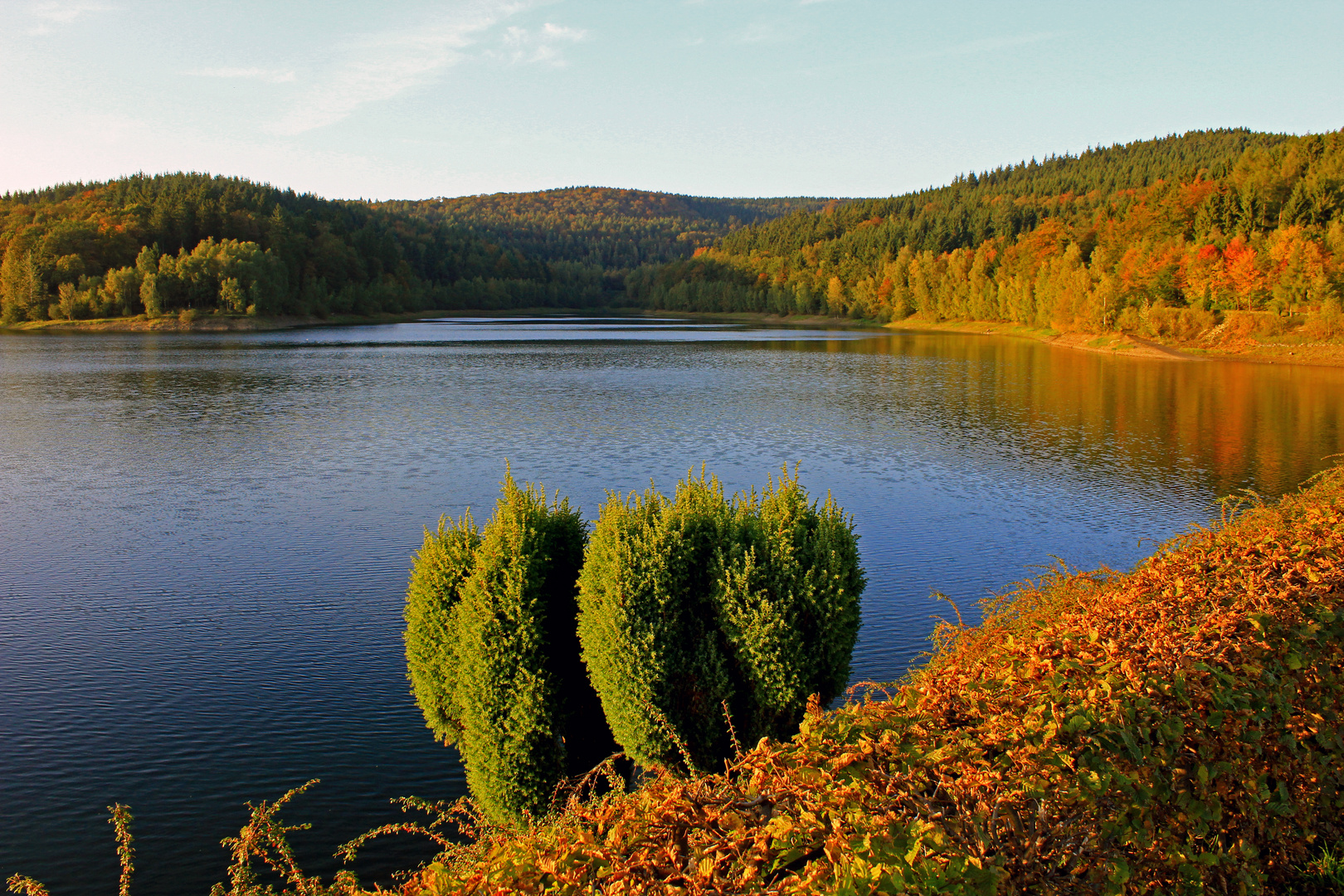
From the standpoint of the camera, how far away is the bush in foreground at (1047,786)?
3.12 meters

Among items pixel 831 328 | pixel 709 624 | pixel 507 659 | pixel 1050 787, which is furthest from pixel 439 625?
pixel 831 328

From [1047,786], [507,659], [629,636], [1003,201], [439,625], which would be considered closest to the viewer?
[1047,786]

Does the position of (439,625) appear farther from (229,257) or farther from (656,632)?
(229,257)

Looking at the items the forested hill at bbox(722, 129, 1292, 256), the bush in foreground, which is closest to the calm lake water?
the bush in foreground

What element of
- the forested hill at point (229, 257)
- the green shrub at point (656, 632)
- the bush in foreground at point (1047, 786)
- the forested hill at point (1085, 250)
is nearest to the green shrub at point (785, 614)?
the green shrub at point (656, 632)

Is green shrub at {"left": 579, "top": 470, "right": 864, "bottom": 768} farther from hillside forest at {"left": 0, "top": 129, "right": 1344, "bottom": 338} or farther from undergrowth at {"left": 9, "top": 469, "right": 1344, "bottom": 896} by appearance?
hillside forest at {"left": 0, "top": 129, "right": 1344, "bottom": 338}

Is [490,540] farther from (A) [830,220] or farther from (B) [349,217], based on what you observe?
(A) [830,220]

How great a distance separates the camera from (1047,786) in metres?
3.38

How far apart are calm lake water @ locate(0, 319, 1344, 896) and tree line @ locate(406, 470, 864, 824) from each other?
1432mm

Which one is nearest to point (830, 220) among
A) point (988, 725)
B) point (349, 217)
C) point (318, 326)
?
point (349, 217)

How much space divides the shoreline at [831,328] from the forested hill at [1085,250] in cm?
211

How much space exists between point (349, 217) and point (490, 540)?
171 metres

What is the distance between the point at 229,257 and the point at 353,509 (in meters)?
99.2

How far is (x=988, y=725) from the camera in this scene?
3791 mm
